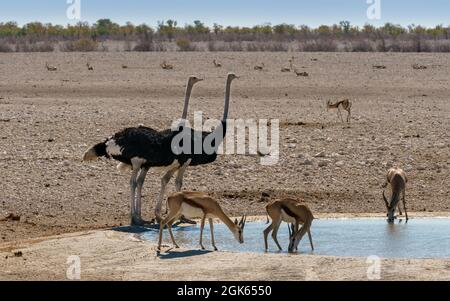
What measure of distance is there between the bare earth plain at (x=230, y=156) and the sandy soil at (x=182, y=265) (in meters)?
0.05

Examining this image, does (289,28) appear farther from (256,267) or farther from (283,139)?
(256,267)

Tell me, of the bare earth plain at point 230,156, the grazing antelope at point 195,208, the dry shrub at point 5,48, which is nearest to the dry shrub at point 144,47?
the dry shrub at point 5,48

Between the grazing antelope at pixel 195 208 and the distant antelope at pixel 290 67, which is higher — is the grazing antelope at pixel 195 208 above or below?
below

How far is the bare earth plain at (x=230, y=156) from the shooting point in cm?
1617

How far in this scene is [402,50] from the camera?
48000 millimetres

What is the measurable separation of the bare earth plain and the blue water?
0.96 m

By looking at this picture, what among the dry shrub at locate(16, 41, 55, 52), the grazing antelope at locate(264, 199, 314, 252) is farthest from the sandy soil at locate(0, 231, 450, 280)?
the dry shrub at locate(16, 41, 55, 52)

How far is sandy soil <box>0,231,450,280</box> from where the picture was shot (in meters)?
11.3

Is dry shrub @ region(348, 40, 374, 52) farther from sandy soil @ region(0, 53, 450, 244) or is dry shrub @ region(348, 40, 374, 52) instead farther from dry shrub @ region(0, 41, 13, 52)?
dry shrub @ region(0, 41, 13, 52)

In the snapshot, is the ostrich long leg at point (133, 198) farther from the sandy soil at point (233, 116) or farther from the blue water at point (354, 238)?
the sandy soil at point (233, 116)

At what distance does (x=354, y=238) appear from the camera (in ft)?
45.1

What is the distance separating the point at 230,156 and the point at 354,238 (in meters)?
6.28

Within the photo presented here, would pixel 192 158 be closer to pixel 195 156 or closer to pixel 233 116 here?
pixel 195 156
